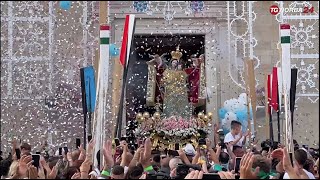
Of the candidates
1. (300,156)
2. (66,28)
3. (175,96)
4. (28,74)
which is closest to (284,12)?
(175,96)

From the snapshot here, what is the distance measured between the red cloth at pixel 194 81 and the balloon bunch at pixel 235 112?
762mm

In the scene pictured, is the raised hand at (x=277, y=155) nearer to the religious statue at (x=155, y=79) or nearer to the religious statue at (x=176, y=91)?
the religious statue at (x=176, y=91)

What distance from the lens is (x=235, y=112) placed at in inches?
493

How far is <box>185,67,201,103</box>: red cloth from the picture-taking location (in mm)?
13395

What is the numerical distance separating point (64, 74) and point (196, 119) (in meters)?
2.99

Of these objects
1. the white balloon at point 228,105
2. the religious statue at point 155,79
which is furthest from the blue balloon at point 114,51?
the white balloon at point 228,105

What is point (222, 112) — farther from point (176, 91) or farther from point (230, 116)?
point (176, 91)

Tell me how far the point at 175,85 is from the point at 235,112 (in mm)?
1278

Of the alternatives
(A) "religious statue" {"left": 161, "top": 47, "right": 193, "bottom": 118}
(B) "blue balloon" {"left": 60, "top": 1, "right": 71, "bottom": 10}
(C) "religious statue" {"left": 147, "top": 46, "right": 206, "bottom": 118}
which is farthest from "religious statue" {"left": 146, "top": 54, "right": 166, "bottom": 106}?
(B) "blue balloon" {"left": 60, "top": 1, "right": 71, "bottom": 10}

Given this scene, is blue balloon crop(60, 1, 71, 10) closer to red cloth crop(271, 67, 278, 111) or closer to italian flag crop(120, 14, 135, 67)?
red cloth crop(271, 67, 278, 111)

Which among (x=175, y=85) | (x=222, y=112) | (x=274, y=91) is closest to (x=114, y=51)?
(x=175, y=85)

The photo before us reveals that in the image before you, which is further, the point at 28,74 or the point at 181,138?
the point at 28,74

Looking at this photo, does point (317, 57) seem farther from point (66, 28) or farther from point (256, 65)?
point (66, 28)

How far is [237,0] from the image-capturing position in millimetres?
13906
